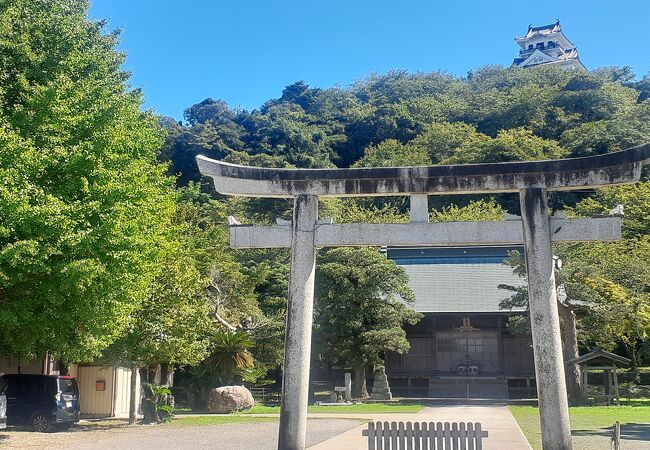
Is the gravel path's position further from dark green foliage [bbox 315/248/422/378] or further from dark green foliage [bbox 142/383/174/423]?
dark green foliage [bbox 315/248/422/378]

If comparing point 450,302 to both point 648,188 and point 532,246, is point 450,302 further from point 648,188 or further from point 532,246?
point 532,246

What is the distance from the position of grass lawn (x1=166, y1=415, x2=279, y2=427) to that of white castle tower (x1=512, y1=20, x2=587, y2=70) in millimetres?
105374

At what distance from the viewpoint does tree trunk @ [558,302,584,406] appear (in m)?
29.6

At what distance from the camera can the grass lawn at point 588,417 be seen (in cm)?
1859

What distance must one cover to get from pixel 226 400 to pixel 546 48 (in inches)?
4473

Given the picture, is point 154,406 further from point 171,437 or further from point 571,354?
point 571,354

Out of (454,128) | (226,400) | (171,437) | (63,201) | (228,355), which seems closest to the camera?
(63,201)

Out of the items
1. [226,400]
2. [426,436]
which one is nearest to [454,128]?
[226,400]

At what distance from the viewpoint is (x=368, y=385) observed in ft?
120

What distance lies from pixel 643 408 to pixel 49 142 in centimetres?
2585

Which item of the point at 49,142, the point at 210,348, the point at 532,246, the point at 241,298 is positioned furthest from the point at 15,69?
the point at 241,298

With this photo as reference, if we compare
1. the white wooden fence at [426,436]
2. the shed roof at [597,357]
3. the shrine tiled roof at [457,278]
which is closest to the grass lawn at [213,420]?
the white wooden fence at [426,436]

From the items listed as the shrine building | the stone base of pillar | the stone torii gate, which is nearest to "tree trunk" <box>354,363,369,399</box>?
the stone base of pillar

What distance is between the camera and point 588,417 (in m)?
22.8
